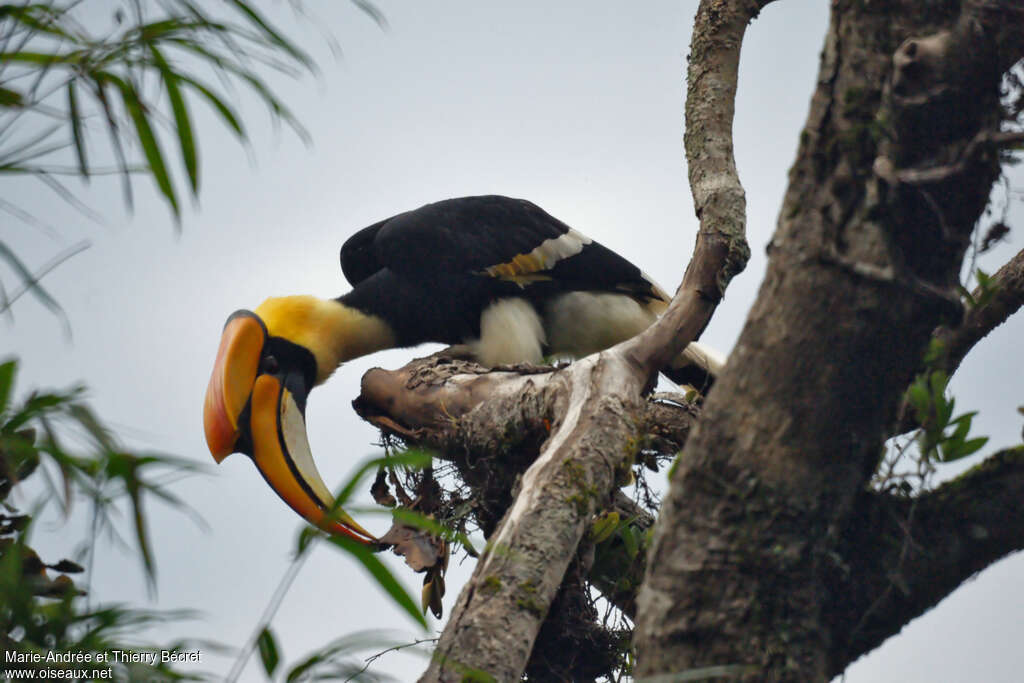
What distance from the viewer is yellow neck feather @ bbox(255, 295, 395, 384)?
3.88 m

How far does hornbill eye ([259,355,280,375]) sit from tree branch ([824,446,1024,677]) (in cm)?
255

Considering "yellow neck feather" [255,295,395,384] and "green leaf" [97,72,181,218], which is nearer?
"green leaf" [97,72,181,218]

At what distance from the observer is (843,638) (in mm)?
1474

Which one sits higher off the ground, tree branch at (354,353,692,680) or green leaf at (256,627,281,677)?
tree branch at (354,353,692,680)

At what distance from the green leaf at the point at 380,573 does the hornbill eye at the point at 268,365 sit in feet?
8.22

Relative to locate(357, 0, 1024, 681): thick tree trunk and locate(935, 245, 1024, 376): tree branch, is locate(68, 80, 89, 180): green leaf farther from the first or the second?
locate(935, 245, 1024, 376): tree branch

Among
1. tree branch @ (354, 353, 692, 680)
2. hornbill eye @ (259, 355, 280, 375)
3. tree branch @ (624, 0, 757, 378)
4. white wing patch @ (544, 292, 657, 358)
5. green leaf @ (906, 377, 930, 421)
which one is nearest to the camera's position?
green leaf @ (906, 377, 930, 421)

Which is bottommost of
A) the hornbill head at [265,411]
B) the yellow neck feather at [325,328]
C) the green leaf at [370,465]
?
the green leaf at [370,465]

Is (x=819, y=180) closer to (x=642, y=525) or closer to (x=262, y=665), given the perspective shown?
(x=262, y=665)

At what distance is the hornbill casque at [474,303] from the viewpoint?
3.78 metres

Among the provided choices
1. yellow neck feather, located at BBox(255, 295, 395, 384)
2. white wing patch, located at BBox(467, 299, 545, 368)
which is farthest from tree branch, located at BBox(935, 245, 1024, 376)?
yellow neck feather, located at BBox(255, 295, 395, 384)

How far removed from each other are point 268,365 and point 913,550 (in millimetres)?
2635

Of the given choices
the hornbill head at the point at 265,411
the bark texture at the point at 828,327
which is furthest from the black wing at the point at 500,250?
the bark texture at the point at 828,327

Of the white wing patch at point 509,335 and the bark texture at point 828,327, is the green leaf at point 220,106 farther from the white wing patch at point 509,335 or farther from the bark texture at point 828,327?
the white wing patch at point 509,335
